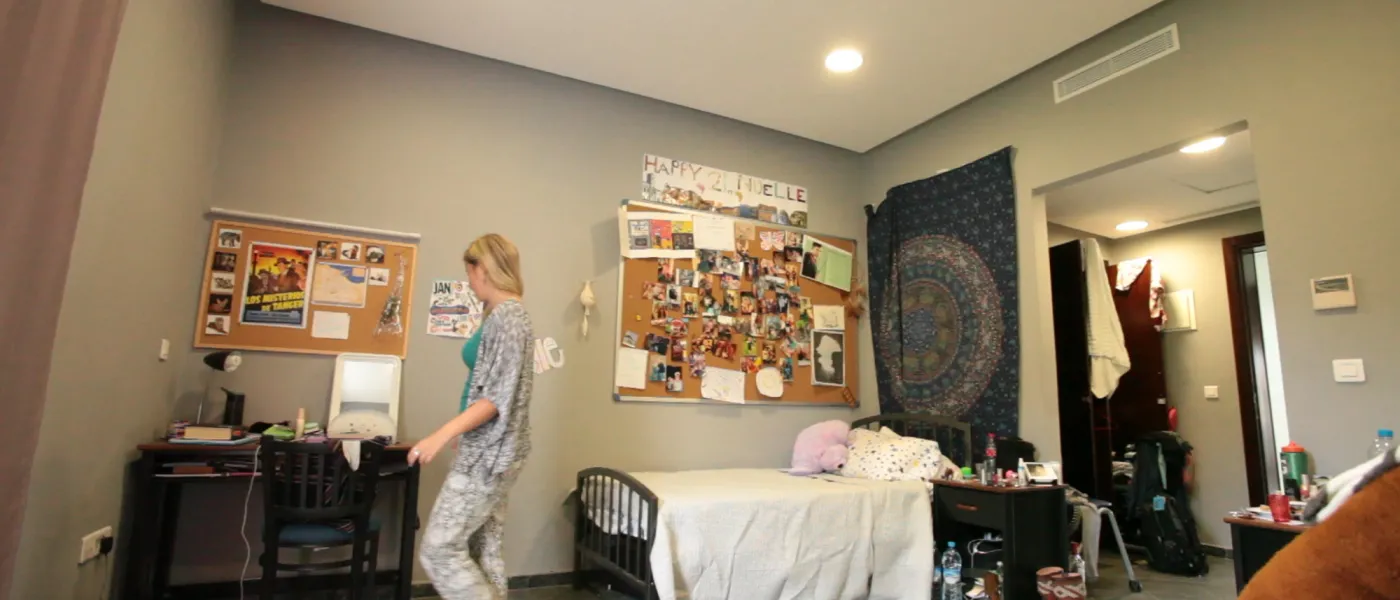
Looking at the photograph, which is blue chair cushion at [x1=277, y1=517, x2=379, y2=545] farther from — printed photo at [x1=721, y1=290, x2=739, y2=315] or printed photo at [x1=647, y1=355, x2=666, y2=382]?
printed photo at [x1=721, y1=290, x2=739, y2=315]

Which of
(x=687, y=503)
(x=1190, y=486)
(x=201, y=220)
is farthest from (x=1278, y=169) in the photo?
(x=201, y=220)

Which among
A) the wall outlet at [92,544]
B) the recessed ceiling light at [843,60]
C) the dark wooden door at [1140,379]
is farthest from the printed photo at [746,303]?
the dark wooden door at [1140,379]

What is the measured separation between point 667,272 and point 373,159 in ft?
5.17

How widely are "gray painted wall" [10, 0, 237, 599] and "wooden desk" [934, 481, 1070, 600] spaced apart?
3246 mm

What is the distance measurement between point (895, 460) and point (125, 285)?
10.5 feet

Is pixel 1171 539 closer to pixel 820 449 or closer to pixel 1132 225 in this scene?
pixel 820 449

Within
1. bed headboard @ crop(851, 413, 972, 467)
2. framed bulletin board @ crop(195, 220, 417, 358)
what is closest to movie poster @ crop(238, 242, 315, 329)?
framed bulletin board @ crop(195, 220, 417, 358)

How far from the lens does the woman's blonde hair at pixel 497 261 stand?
2240 millimetres

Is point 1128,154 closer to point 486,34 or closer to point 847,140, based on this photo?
point 847,140

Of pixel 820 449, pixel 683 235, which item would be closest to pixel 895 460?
pixel 820 449

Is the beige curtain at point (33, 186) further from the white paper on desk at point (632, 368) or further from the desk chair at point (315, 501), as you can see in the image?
the white paper on desk at point (632, 368)

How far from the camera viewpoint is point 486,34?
316 cm

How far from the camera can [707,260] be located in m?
3.78

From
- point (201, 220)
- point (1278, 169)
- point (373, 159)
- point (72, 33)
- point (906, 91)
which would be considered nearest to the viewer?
point (72, 33)
